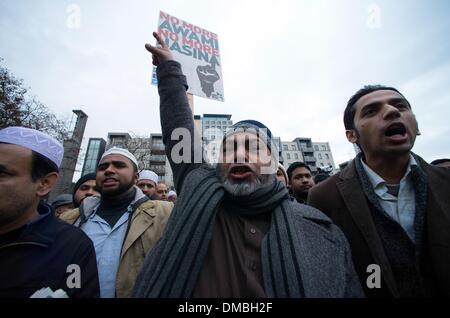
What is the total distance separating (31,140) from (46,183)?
40 centimetres

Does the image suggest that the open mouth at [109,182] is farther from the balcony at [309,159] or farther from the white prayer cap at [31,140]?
the balcony at [309,159]

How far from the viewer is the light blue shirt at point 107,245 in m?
1.86

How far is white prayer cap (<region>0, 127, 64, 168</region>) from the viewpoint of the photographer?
5.69 ft

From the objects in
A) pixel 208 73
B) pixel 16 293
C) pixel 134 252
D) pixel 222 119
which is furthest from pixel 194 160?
pixel 222 119

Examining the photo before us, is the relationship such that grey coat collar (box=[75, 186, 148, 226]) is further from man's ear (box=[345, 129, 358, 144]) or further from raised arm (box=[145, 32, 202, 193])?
man's ear (box=[345, 129, 358, 144])

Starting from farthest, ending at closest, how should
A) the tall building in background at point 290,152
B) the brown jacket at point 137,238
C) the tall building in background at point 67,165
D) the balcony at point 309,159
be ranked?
the tall building in background at point 290,152
the balcony at point 309,159
the tall building in background at point 67,165
the brown jacket at point 137,238

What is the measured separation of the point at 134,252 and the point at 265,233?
4.32 ft

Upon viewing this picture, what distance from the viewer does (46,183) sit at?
1847 mm

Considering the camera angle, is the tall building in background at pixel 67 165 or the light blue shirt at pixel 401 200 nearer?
the light blue shirt at pixel 401 200

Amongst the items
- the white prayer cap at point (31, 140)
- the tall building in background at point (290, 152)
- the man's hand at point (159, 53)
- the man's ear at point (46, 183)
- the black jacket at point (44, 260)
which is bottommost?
the black jacket at point (44, 260)

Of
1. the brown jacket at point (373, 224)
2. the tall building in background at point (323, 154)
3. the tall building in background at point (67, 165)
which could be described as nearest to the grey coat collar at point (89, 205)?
the brown jacket at point (373, 224)

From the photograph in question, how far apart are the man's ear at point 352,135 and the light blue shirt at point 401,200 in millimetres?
388
